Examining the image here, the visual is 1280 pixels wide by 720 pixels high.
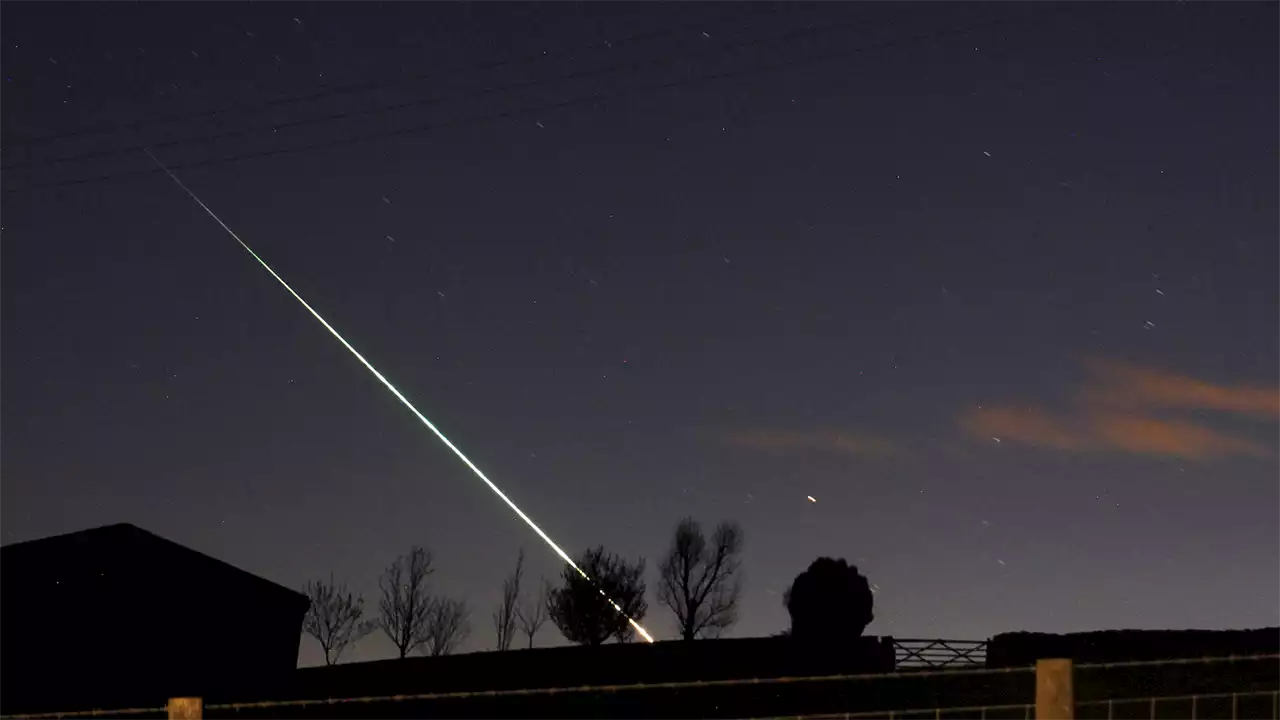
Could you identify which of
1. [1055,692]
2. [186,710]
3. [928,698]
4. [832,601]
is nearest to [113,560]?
[928,698]

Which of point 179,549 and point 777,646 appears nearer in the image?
point 179,549

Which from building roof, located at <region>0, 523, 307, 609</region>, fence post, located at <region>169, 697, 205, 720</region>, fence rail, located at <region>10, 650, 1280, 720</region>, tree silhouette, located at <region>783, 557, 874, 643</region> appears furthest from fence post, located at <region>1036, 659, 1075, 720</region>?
tree silhouette, located at <region>783, 557, 874, 643</region>

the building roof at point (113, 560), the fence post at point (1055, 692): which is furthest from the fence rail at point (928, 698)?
the building roof at point (113, 560)

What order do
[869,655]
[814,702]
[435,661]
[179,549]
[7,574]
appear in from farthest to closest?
[435,661]
[869,655]
[179,549]
[7,574]
[814,702]

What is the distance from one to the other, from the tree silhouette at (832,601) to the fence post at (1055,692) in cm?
4801

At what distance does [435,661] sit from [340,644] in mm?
26251

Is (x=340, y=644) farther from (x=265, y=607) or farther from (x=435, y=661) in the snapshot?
(x=265, y=607)

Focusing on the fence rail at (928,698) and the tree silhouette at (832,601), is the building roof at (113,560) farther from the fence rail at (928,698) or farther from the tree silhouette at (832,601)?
the tree silhouette at (832,601)

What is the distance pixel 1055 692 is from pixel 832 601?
4893cm

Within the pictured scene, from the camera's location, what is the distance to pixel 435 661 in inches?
1978

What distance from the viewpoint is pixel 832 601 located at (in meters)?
52.9

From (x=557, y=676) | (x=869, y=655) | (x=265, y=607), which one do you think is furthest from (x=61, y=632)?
(x=869, y=655)

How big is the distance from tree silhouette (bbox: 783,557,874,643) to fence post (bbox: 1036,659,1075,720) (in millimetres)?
48011

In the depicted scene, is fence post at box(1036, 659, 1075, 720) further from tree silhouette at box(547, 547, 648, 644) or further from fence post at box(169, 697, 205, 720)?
tree silhouette at box(547, 547, 648, 644)
